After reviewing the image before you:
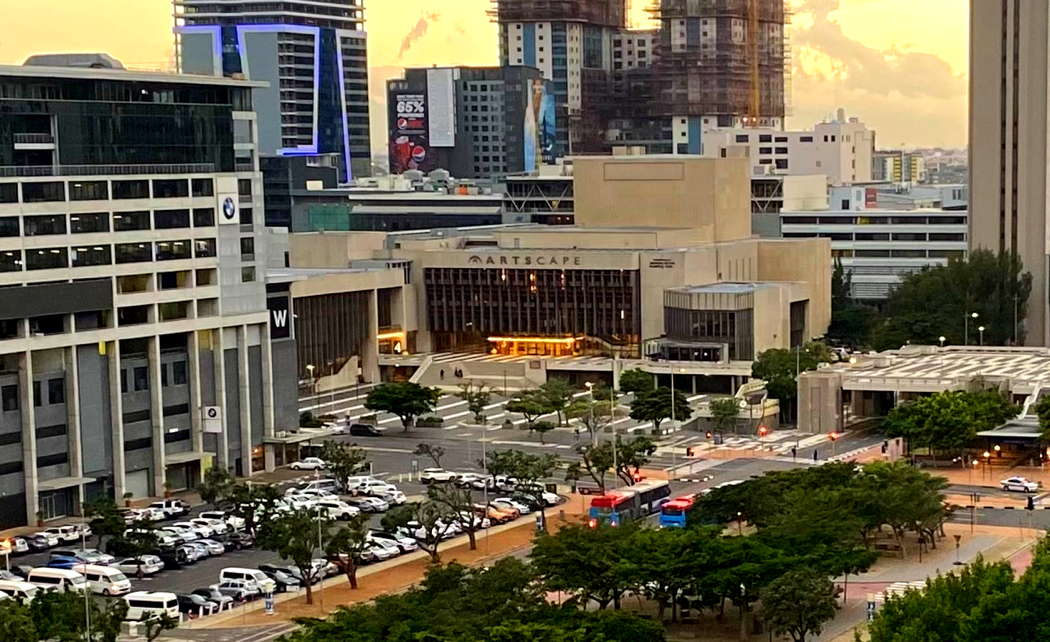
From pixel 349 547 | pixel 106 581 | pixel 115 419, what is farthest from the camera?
pixel 115 419

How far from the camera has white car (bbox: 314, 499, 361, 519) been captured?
61.4 meters

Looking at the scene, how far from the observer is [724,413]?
3127 inches

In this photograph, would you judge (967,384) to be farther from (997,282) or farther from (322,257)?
(322,257)

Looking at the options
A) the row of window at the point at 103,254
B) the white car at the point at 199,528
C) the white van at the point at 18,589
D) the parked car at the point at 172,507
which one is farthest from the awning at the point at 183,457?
the white van at the point at 18,589

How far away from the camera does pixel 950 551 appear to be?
183 ft

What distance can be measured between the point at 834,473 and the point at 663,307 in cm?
4214

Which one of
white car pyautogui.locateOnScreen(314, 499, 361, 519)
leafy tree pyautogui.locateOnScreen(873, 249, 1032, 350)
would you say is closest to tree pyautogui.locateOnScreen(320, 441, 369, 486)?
white car pyautogui.locateOnScreen(314, 499, 361, 519)

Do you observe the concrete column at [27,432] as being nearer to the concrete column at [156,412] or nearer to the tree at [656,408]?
the concrete column at [156,412]

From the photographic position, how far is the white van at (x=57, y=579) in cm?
5122

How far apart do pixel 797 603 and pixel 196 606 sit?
54.8 ft

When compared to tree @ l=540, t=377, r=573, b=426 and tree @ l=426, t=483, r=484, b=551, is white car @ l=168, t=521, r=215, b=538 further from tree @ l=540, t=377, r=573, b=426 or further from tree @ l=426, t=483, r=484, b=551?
tree @ l=540, t=377, r=573, b=426

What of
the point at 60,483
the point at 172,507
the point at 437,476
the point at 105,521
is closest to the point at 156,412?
the point at 172,507

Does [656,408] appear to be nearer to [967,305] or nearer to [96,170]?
[96,170]

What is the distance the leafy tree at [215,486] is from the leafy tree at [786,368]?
28.7 m
